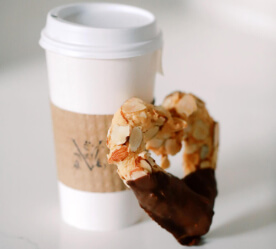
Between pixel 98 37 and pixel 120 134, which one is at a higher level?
pixel 98 37

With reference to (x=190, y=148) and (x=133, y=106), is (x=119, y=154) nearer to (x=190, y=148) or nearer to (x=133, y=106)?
(x=133, y=106)

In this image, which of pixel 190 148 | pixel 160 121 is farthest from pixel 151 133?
pixel 190 148

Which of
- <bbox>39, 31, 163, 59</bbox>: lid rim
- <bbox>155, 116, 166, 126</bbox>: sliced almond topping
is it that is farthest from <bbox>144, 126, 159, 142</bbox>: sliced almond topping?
<bbox>39, 31, 163, 59</bbox>: lid rim

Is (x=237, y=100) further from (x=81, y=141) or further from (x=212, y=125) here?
(x=81, y=141)

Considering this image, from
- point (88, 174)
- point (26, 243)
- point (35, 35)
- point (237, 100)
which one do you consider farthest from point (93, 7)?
point (35, 35)

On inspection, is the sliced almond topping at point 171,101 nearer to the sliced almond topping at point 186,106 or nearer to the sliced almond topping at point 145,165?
the sliced almond topping at point 186,106

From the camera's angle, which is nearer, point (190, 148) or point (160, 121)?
point (160, 121)
